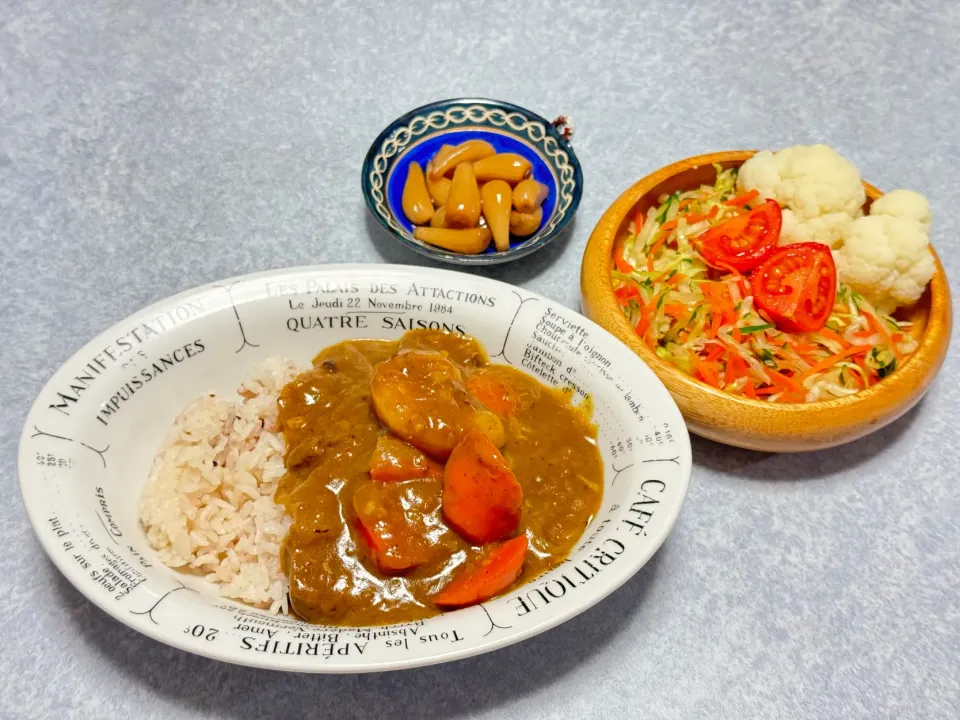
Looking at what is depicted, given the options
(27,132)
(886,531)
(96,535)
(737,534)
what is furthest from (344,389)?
(27,132)

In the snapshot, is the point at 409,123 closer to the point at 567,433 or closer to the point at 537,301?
the point at 537,301

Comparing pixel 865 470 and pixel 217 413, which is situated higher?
pixel 217 413

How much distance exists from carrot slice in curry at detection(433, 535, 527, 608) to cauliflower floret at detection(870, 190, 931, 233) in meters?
1.47

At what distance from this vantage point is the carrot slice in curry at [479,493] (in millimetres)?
1577

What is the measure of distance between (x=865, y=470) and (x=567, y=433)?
36.7 inches

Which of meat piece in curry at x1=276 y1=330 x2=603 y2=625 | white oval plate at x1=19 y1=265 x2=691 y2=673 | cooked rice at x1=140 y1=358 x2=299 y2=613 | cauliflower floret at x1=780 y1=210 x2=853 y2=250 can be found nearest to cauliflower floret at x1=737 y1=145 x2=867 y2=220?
cauliflower floret at x1=780 y1=210 x2=853 y2=250

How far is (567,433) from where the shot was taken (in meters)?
1.82

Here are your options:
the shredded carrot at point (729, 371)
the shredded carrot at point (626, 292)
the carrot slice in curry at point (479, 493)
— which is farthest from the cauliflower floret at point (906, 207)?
the carrot slice in curry at point (479, 493)

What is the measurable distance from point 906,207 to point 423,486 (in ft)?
5.20

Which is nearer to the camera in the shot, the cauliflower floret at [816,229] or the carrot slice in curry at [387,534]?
the carrot slice in curry at [387,534]

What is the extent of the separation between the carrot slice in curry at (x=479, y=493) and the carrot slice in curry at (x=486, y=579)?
0.05 m

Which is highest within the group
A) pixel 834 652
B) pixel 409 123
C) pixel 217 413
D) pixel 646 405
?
pixel 409 123

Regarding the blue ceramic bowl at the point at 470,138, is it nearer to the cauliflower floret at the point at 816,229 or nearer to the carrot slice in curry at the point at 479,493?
the cauliflower floret at the point at 816,229

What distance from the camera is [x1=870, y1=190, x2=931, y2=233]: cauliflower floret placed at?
2.17m
